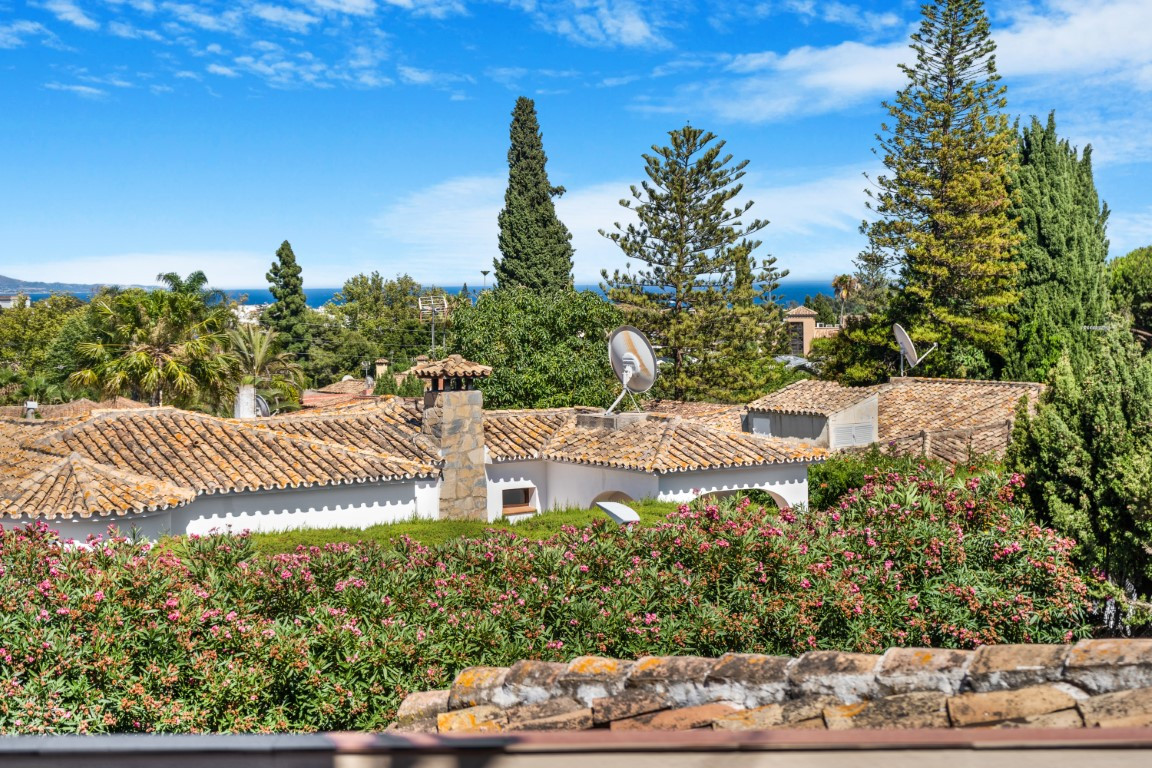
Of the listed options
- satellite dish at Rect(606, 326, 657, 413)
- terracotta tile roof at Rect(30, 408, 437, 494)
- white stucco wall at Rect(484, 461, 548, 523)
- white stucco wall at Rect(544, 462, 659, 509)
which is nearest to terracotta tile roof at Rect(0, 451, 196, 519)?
terracotta tile roof at Rect(30, 408, 437, 494)

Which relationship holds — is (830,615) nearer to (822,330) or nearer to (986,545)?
(986,545)

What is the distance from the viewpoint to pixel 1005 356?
134 feet

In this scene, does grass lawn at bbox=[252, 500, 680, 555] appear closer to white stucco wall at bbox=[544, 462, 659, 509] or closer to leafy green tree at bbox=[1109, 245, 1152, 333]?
white stucco wall at bbox=[544, 462, 659, 509]

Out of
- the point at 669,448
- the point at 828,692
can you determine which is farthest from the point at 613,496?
the point at 828,692

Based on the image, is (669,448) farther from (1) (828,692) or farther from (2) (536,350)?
(2) (536,350)

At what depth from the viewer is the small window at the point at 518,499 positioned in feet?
69.8

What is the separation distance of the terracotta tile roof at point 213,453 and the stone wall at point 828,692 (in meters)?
12.2

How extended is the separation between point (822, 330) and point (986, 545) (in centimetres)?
7690

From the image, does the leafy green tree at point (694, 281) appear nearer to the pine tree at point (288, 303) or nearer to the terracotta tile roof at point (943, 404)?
the terracotta tile roof at point (943, 404)

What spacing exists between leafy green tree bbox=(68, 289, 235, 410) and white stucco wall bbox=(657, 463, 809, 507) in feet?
51.0

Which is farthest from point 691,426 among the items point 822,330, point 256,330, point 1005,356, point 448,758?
point 822,330

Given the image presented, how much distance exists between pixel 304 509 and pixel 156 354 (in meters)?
13.5

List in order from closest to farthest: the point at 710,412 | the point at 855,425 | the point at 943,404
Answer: the point at 855,425 → the point at 943,404 → the point at 710,412

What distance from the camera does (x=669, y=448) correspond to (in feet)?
62.0
